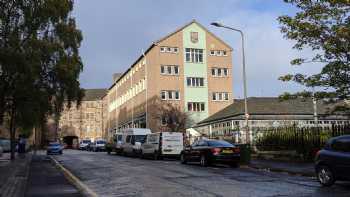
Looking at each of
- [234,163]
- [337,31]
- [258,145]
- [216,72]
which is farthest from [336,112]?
[216,72]

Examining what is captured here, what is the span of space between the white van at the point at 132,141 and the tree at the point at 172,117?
13.7 meters

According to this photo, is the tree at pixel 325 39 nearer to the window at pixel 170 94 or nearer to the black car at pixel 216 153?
the black car at pixel 216 153

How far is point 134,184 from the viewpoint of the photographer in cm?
1673

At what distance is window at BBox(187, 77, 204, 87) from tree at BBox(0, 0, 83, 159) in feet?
121

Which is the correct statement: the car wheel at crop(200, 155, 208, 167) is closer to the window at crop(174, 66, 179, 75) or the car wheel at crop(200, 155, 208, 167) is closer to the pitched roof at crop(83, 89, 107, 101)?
the window at crop(174, 66, 179, 75)

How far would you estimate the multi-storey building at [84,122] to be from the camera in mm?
119938

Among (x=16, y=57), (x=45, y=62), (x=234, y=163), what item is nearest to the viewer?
(x=16, y=57)

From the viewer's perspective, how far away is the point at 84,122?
122 m

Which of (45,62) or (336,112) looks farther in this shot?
(45,62)

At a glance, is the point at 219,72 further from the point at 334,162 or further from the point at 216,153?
the point at 334,162

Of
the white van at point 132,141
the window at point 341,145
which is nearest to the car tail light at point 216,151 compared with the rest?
the window at point 341,145

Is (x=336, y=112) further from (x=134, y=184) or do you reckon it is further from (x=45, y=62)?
(x=45, y=62)

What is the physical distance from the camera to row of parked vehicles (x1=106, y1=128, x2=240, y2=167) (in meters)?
26.5

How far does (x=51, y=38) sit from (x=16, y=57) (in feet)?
19.5
